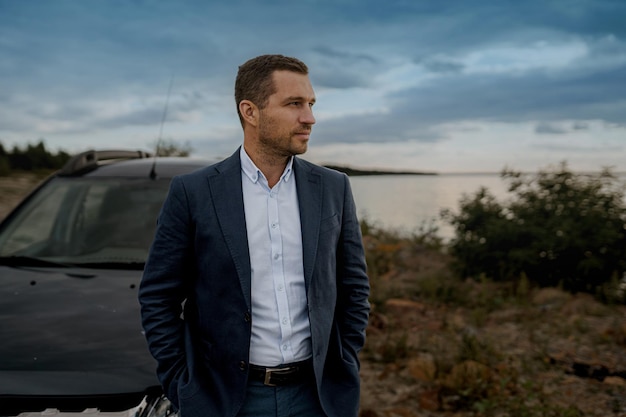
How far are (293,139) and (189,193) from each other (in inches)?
16.0

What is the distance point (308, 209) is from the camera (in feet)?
6.58

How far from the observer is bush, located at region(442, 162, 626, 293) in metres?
6.56

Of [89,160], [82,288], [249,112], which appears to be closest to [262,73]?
[249,112]

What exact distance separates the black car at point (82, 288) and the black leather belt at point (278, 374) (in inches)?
19.0

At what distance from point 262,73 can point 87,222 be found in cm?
239

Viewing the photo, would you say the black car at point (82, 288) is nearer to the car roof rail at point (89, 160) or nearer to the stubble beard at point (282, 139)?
the car roof rail at point (89, 160)

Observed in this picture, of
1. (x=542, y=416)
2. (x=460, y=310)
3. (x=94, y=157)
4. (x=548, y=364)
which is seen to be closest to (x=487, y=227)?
(x=460, y=310)

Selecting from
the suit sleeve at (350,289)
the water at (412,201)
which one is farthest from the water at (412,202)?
the suit sleeve at (350,289)

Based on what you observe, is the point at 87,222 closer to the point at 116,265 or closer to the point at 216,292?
the point at 116,265

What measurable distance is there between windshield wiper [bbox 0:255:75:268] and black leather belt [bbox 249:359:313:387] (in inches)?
72.0

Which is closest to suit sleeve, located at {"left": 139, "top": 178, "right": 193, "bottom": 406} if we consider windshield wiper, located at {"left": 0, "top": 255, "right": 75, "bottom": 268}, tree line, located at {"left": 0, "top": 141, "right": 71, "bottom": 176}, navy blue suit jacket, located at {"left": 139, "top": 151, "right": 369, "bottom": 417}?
navy blue suit jacket, located at {"left": 139, "top": 151, "right": 369, "bottom": 417}

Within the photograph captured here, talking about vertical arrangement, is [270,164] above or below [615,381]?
above

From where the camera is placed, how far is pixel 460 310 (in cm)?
616

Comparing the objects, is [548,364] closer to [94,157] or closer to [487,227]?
[487,227]
